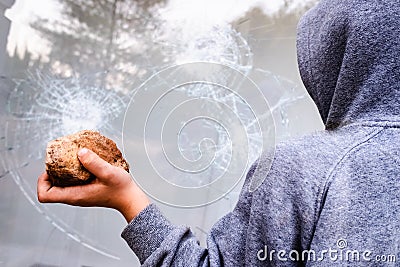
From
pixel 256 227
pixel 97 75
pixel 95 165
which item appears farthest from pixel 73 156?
pixel 97 75

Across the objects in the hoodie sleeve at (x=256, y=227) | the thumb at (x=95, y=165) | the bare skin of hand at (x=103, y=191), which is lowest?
the hoodie sleeve at (x=256, y=227)

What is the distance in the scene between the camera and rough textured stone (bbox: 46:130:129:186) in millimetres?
478

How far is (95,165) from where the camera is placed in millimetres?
471

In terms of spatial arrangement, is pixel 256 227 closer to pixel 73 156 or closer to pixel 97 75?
pixel 73 156

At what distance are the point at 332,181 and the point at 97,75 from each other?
885 millimetres

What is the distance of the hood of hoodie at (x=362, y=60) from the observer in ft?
1.34

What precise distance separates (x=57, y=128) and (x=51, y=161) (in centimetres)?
67

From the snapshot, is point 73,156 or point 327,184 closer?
point 327,184

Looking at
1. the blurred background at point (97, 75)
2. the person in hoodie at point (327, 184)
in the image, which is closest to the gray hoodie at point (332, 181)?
the person in hoodie at point (327, 184)

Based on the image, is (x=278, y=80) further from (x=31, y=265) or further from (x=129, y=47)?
(x=31, y=265)

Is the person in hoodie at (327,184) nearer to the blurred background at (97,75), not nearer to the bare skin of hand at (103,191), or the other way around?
the bare skin of hand at (103,191)

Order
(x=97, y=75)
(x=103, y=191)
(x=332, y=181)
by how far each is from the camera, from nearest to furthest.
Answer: (x=332, y=181) < (x=103, y=191) < (x=97, y=75)

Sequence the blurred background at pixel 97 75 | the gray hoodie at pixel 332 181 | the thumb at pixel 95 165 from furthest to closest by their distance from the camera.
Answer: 1. the blurred background at pixel 97 75
2. the thumb at pixel 95 165
3. the gray hoodie at pixel 332 181

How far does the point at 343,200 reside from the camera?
365 millimetres
